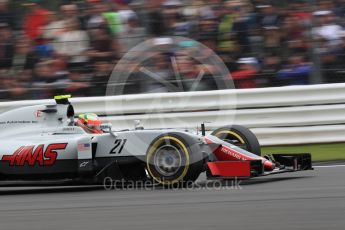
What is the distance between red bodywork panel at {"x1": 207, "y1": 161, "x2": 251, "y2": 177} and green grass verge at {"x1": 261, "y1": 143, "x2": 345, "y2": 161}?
110 inches

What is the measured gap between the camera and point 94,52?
→ 11273 mm

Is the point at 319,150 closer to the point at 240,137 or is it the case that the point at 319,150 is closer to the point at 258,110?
the point at 258,110

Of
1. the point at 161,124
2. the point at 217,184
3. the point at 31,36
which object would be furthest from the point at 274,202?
the point at 31,36

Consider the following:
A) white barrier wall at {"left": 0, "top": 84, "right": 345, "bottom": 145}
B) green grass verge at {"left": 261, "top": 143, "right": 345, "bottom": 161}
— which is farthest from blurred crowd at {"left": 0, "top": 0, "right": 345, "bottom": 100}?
green grass verge at {"left": 261, "top": 143, "right": 345, "bottom": 161}

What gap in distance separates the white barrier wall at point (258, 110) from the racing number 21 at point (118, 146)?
3424mm

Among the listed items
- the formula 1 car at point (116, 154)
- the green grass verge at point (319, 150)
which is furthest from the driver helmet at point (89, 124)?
the green grass verge at point (319, 150)

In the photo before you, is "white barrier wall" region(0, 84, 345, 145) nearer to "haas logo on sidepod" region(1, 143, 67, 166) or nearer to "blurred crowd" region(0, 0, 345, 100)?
"blurred crowd" region(0, 0, 345, 100)

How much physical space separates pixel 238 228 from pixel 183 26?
6.74m

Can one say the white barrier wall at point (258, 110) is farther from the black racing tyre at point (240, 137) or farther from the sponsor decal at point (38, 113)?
the sponsor decal at point (38, 113)

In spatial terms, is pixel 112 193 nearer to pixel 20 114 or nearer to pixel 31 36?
pixel 20 114

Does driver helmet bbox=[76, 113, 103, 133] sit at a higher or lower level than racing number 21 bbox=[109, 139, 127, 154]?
higher

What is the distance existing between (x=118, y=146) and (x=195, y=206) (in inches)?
71.0

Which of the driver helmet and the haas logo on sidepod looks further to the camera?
the driver helmet

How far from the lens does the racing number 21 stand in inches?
295
